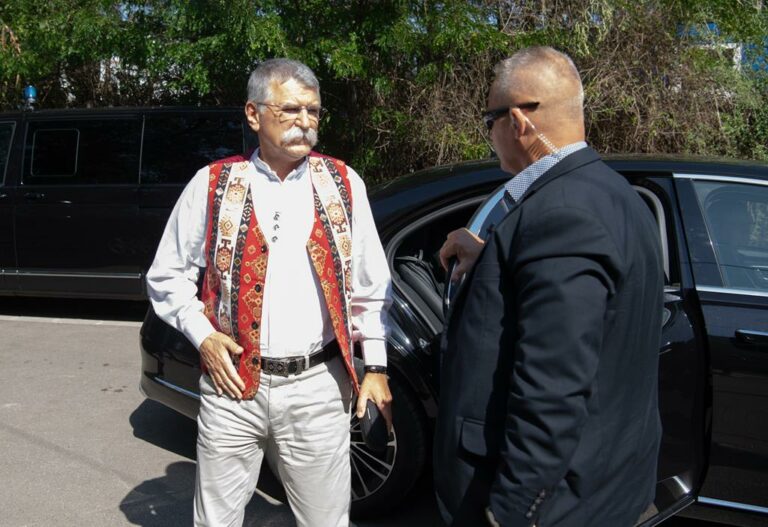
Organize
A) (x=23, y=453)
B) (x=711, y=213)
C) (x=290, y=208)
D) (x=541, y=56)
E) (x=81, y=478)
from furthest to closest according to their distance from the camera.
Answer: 1. (x=23, y=453)
2. (x=81, y=478)
3. (x=711, y=213)
4. (x=290, y=208)
5. (x=541, y=56)

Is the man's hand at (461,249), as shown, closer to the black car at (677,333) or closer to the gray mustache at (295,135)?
the black car at (677,333)

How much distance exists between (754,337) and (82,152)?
19.5 ft

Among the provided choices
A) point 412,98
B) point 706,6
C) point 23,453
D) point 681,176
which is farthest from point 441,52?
point 23,453

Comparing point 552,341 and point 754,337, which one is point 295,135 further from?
point 754,337

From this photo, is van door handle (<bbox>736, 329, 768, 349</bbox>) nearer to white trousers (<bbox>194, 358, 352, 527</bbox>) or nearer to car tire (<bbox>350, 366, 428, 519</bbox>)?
car tire (<bbox>350, 366, 428, 519</bbox>)

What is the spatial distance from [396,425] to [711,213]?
155 centimetres

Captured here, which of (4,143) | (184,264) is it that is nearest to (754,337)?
(184,264)

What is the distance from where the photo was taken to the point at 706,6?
742 cm

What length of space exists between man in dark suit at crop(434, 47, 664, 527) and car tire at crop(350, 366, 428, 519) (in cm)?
155

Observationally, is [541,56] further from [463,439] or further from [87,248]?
[87,248]

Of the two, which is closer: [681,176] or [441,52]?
[681,176]

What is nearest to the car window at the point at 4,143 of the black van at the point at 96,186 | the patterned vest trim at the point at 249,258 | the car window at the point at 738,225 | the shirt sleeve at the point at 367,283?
the black van at the point at 96,186

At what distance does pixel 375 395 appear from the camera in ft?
8.04

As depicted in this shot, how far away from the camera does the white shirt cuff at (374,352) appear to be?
2469mm
